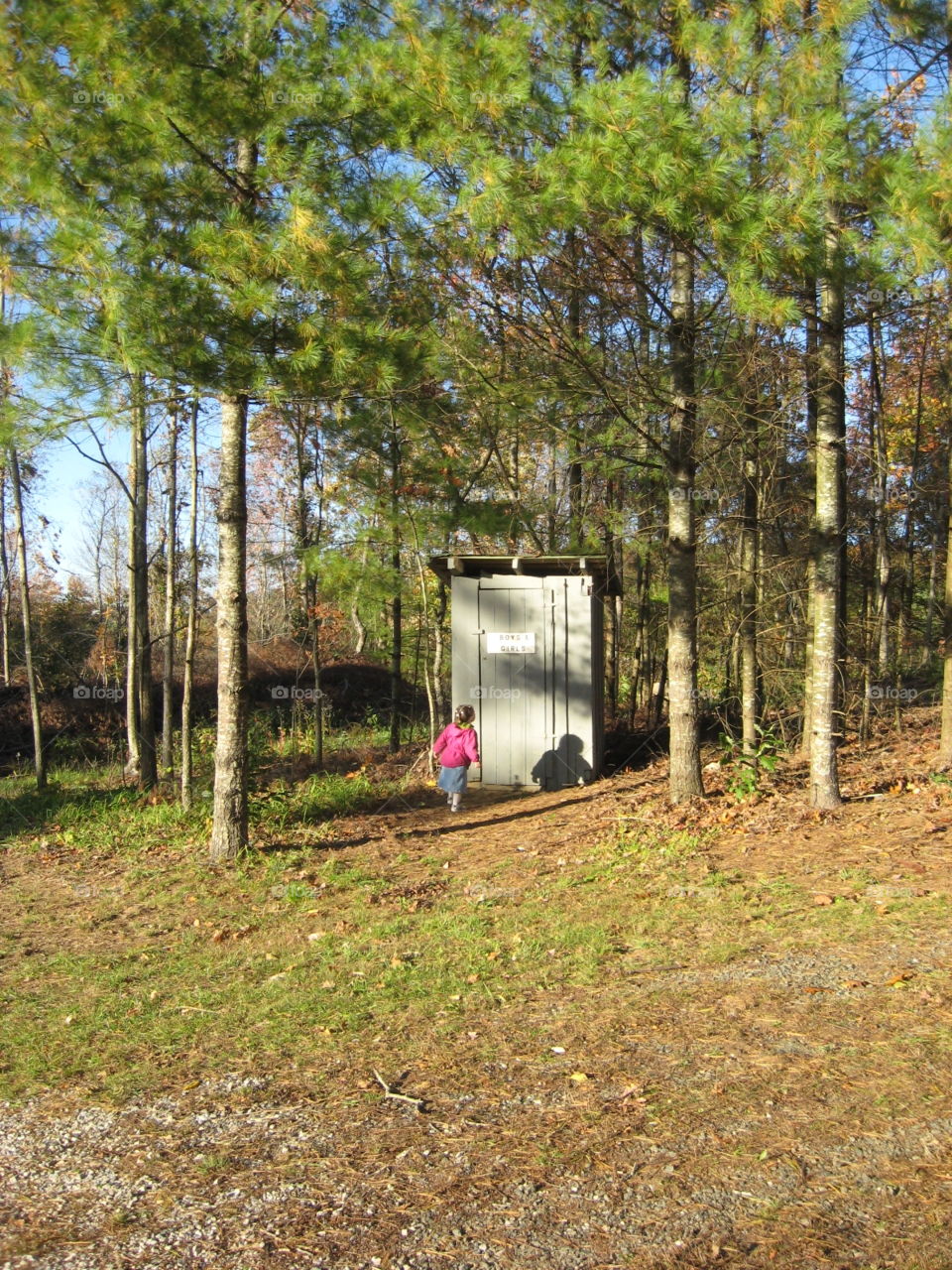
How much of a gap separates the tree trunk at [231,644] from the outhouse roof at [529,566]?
10.8ft

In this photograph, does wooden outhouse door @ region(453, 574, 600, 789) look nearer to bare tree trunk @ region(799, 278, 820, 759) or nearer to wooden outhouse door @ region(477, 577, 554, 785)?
wooden outhouse door @ region(477, 577, 554, 785)

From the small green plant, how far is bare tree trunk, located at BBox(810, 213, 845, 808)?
88 cm

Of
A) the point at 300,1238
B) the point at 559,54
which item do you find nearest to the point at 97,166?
the point at 559,54

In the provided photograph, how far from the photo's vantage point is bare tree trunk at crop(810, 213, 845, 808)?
7.57m

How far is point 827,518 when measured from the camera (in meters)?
7.62

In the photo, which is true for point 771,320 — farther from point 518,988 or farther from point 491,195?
point 518,988

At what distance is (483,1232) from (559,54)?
810 centimetres

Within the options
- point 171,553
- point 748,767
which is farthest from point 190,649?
point 748,767

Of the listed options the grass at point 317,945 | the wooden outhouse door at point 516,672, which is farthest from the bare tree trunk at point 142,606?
the wooden outhouse door at point 516,672

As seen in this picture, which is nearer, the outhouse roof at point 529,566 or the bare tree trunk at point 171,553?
the outhouse roof at point 529,566

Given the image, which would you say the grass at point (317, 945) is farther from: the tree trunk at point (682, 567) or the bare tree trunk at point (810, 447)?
the bare tree trunk at point (810, 447)

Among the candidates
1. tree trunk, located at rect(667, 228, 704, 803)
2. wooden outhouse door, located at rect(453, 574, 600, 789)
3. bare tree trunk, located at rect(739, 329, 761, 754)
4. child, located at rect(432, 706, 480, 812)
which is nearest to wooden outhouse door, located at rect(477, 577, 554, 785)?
wooden outhouse door, located at rect(453, 574, 600, 789)

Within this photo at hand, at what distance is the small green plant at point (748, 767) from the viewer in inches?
339

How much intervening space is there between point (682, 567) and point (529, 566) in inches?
120
